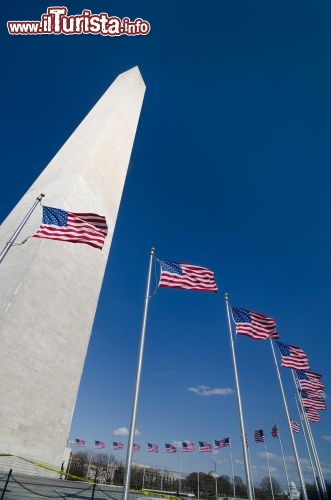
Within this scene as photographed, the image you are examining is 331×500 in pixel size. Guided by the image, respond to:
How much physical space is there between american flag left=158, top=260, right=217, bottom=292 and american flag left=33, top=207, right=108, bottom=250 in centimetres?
280

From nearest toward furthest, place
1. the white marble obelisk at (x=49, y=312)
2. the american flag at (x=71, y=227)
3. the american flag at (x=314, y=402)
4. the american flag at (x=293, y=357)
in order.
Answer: the american flag at (x=71, y=227) < the white marble obelisk at (x=49, y=312) < the american flag at (x=293, y=357) < the american flag at (x=314, y=402)

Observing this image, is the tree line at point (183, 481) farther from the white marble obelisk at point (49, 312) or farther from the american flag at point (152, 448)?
the white marble obelisk at point (49, 312)

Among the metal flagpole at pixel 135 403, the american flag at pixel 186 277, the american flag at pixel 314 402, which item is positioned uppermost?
the american flag at pixel 186 277

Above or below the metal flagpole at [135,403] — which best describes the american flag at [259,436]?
above

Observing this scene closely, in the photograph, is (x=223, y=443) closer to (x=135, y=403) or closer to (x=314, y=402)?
(x=314, y=402)

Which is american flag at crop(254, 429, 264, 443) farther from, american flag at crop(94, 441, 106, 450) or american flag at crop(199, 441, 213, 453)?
american flag at crop(94, 441, 106, 450)

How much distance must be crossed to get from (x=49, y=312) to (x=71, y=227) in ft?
22.6

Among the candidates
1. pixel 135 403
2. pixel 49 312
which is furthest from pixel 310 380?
pixel 49 312

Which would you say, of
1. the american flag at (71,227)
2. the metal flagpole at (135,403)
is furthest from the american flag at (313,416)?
the american flag at (71,227)

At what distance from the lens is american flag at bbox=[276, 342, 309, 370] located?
17344 mm

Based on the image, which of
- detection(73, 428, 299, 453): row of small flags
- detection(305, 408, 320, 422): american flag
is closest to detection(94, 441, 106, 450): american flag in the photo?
detection(73, 428, 299, 453): row of small flags

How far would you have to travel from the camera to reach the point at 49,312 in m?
16.5

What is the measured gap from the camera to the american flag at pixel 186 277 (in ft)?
40.7

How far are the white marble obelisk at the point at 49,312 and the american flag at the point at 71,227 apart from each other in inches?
214
